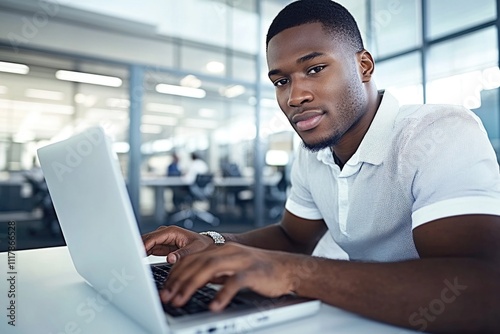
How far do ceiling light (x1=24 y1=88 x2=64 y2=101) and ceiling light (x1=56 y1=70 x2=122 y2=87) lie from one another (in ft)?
1.04

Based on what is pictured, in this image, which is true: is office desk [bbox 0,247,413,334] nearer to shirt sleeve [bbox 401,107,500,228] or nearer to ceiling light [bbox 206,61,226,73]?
shirt sleeve [bbox 401,107,500,228]

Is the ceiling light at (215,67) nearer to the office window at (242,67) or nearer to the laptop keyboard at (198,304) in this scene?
the office window at (242,67)

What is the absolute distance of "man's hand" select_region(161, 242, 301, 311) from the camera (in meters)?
0.46

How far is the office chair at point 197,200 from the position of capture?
5641mm

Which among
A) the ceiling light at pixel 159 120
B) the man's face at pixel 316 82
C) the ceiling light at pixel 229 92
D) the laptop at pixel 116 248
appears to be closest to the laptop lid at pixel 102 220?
the laptop at pixel 116 248

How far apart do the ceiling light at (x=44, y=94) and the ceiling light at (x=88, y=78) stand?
32 centimetres

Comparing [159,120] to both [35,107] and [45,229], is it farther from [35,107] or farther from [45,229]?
[45,229]

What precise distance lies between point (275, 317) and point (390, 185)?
18.8 inches

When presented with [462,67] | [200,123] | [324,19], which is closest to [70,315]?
[324,19]

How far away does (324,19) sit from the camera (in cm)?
90

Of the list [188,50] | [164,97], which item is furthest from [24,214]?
[188,50]

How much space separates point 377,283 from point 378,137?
1.53ft

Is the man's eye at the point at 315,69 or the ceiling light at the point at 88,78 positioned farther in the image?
the ceiling light at the point at 88,78

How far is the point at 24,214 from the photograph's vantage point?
244 inches
